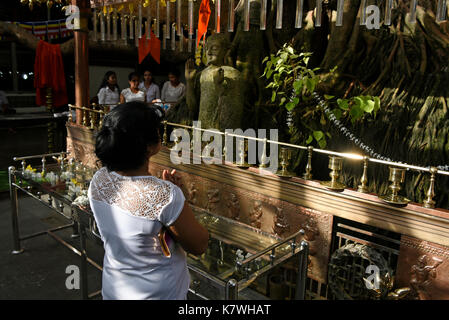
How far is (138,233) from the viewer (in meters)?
1.22

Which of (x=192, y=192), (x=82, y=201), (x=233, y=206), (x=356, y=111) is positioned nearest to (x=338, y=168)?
(x=356, y=111)

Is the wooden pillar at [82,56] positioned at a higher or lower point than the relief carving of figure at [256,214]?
higher

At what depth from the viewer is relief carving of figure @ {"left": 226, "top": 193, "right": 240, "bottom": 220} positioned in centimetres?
345

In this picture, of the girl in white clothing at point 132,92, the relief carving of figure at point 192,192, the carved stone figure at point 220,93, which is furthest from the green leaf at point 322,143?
the girl in white clothing at point 132,92

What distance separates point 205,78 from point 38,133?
200 inches

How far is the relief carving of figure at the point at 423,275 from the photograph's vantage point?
2.31 metres

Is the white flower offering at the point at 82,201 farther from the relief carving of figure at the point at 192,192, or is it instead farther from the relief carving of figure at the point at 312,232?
the relief carving of figure at the point at 312,232

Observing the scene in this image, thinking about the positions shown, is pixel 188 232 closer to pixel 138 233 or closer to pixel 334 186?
pixel 138 233

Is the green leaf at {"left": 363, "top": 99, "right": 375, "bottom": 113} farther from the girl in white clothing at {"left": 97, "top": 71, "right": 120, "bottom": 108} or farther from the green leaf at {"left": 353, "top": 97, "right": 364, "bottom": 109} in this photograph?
the girl in white clothing at {"left": 97, "top": 71, "right": 120, "bottom": 108}

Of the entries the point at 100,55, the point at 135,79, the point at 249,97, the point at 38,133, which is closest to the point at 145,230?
the point at 249,97

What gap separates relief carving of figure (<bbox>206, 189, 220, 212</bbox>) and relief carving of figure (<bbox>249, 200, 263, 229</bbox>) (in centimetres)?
46

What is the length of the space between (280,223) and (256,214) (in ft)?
0.90

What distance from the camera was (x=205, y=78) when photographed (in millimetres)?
4086

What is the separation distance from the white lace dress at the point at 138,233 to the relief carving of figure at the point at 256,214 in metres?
1.92
